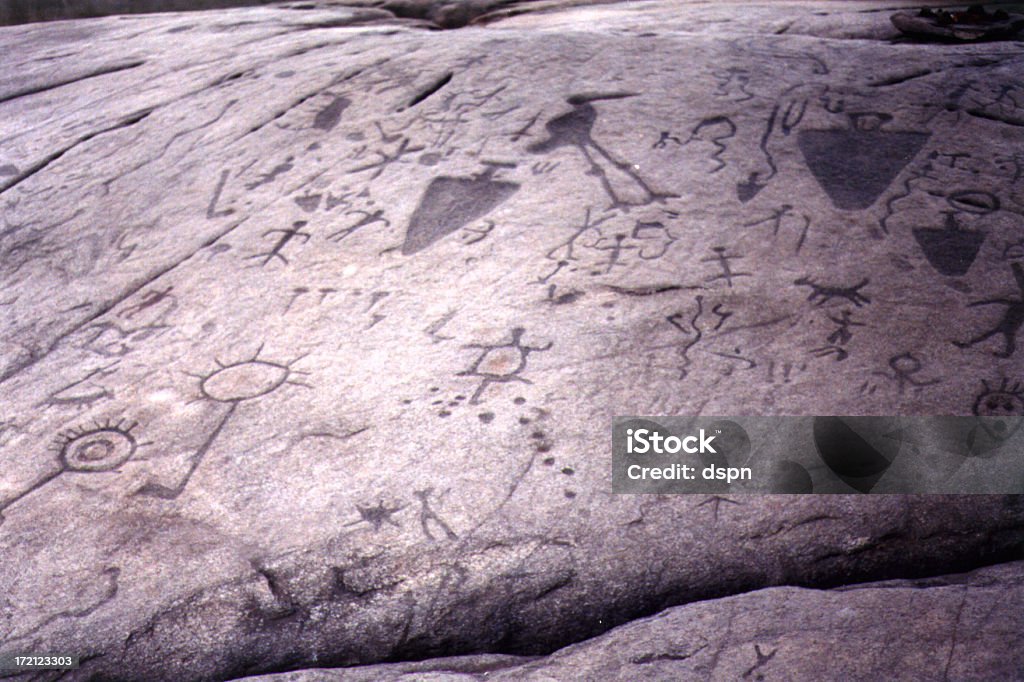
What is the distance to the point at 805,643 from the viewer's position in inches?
63.4

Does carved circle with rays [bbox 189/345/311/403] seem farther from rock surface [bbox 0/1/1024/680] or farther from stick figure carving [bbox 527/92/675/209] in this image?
stick figure carving [bbox 527/92/675/209]

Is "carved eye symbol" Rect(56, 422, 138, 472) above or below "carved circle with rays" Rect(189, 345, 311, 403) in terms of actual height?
below

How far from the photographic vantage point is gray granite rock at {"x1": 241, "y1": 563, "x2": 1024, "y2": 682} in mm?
1557

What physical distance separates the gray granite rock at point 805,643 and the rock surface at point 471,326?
5 centimetres

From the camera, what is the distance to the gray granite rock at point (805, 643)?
156cm

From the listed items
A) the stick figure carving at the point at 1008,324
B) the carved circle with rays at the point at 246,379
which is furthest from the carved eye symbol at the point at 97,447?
the stick figure carving at the point at 1008,324

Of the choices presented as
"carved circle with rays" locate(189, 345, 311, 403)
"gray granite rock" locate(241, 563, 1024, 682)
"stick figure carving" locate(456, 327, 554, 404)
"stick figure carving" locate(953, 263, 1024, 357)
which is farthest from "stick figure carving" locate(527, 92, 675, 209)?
"gray granite rock" locate(241, 563, 1024, 682)

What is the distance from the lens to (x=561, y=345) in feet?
7.41

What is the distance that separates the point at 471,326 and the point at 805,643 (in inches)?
41.3

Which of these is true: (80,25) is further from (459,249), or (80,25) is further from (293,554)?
(293,554)

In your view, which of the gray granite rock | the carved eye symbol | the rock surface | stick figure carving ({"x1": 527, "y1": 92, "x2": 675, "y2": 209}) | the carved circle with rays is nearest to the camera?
the gray granite rock

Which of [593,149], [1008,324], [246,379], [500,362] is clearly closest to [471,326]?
[500,362]

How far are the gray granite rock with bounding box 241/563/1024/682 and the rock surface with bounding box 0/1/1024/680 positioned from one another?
5 cm

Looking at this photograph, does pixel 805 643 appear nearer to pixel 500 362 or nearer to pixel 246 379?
pixel 500 362
